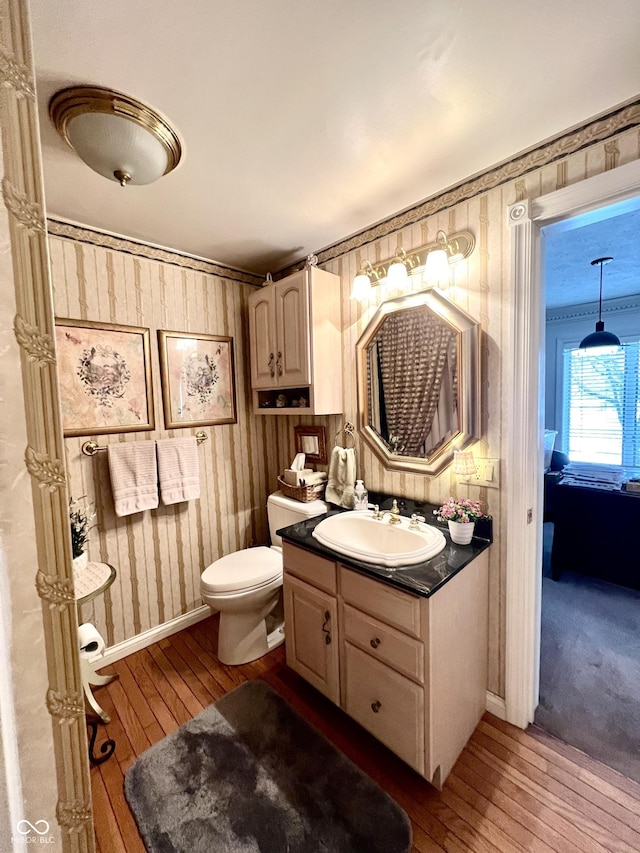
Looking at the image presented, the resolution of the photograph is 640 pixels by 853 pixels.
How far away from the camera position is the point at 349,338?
2.10 metres

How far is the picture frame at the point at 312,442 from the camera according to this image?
2314 mm

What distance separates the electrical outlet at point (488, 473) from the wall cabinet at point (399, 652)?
310mm

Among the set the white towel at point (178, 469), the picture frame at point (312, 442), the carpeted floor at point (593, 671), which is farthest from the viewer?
the picture frame at point (312, 442)

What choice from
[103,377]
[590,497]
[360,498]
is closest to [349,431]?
[360,498]

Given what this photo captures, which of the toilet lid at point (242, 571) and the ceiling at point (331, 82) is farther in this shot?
the toilet lid at point (242, 571)

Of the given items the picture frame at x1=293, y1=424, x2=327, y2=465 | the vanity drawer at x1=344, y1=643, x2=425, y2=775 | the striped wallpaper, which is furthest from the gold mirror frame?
the vanity drawer at x1=344, y1=643, x2=425, y2=775

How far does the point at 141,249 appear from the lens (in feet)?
6.61

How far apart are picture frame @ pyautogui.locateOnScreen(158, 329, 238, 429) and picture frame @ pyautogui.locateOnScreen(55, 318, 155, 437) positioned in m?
0.10

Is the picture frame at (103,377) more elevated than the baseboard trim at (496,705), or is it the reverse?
the picture frame at (103,377)

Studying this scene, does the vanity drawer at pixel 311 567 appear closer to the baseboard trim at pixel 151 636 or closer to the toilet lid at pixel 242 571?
the toilet lid at pixel 242 571

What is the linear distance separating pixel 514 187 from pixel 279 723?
2562mm

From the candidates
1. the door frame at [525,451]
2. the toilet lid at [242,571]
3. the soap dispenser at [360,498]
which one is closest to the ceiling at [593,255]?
the door frame at [525,451]

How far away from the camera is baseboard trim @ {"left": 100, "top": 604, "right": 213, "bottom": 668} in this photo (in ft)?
6.53

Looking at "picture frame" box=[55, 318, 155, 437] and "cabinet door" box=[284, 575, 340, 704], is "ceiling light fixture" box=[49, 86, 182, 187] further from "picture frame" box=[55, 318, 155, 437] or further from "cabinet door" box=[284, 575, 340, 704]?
"cabinet door" box=[284, 575, 340, 704]
